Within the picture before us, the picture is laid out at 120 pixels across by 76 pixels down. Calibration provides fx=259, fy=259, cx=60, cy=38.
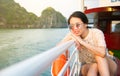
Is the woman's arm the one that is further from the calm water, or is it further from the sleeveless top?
the calm water

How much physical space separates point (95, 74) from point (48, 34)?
2020 cm

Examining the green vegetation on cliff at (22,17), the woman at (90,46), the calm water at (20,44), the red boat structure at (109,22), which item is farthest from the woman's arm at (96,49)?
the calm water at (20,44)

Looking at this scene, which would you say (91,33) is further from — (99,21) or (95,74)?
(99,21)

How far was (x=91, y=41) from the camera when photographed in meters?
1.05

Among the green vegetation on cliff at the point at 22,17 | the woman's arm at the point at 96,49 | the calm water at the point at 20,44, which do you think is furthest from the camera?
the calm water at the point at 20,44

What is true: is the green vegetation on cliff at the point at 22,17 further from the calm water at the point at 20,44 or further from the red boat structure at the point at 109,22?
the red boat structure at the point at 109,22

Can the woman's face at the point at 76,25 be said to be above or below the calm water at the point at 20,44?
above

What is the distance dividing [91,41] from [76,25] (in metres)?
0.11

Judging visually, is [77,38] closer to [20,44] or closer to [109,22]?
[109,22]

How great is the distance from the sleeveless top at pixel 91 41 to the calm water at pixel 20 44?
13.8 m

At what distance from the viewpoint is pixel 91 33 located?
3.41 ft

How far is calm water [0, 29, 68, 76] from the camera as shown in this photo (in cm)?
1631

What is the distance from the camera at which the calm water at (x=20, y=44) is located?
642 inches

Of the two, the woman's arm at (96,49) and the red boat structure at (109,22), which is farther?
the red boat structure at (109,22)
